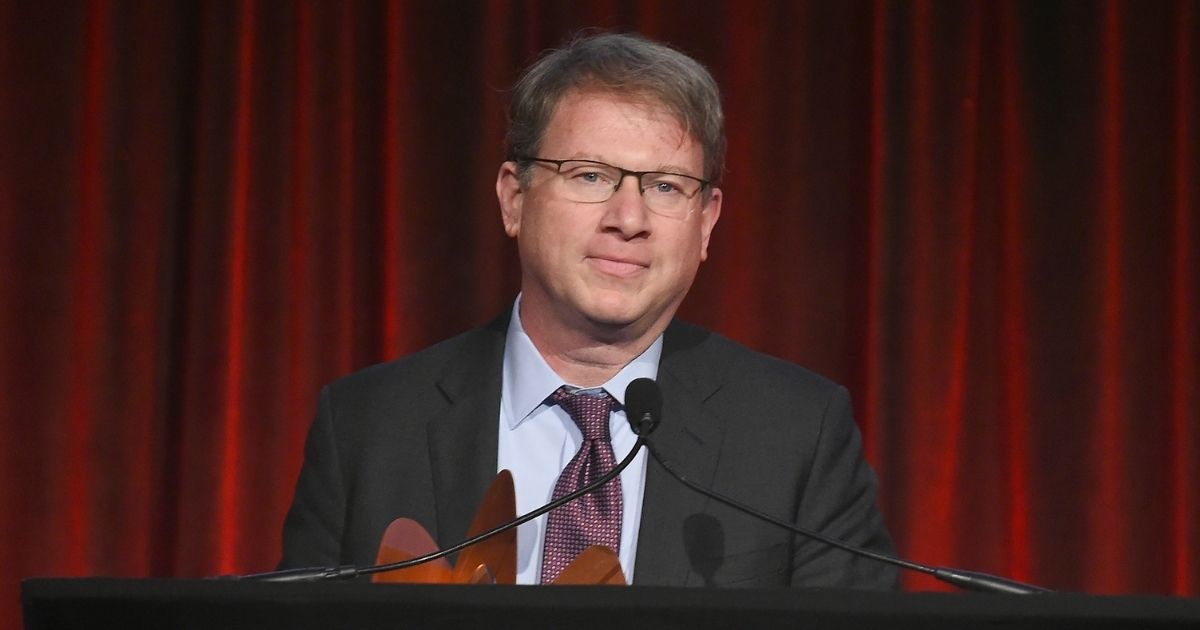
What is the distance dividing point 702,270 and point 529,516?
164cm

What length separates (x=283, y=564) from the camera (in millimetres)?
2000

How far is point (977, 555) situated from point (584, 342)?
1336 millimetres

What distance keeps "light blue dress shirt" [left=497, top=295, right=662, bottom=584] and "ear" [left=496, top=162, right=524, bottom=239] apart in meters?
0.17

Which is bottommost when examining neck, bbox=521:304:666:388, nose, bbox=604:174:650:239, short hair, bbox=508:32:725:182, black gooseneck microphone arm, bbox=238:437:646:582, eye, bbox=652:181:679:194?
black gooseneck microphone arm, bbox=238:437:646:582

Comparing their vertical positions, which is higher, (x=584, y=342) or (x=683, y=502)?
(x=584, y=342)

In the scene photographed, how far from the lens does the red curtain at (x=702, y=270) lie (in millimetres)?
2920

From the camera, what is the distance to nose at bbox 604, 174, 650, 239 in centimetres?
194

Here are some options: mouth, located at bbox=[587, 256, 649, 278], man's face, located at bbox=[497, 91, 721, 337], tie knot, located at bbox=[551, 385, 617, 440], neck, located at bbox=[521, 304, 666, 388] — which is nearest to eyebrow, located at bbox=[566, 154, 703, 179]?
man's face, located at bbox=[497, 91, 721, 337]

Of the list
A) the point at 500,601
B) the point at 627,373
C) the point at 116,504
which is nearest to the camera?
the point at 500,601

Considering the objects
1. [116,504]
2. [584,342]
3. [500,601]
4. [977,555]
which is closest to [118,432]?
[116,504]

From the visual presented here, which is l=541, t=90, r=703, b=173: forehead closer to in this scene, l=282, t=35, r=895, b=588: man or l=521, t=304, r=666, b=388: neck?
l=282, t=35, r=895, b=588: man

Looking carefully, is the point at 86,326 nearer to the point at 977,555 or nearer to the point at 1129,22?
the point at 977,555

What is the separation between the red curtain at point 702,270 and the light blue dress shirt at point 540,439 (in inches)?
33.8

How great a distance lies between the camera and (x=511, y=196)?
83.8 inches
